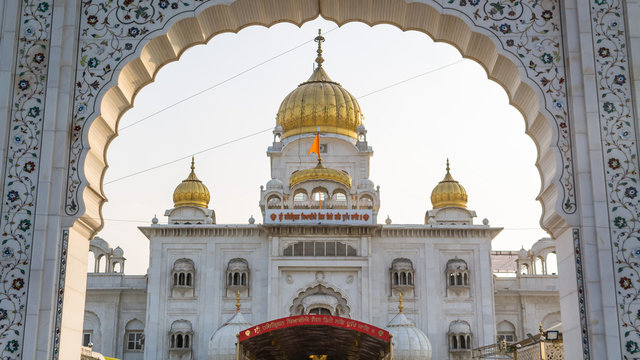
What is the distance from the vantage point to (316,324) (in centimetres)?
904

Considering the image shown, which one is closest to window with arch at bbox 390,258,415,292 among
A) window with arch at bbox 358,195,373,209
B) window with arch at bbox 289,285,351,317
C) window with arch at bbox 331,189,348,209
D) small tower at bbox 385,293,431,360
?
Result: window with arch at bbox 289,285,351,317

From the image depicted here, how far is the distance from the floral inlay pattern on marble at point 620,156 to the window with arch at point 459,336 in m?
19.0

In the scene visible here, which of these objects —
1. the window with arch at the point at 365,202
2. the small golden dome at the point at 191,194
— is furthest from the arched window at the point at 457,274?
the small golden dome at the point at 191,194

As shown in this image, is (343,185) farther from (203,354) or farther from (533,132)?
(533,132)

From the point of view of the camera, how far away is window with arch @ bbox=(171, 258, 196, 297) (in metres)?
25.0

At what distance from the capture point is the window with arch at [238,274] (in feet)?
82.2

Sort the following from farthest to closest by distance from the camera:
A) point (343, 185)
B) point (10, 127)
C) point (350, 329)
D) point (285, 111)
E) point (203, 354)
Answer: point (285, 111), point (343, 185), point (203, 354), point (350, 329), point (10, 127)

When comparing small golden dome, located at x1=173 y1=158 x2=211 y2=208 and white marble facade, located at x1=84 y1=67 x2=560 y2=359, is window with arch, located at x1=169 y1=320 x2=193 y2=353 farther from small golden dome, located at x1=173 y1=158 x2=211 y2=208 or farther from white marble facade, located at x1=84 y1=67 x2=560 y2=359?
small golden dome, located at x1=173 y1=158 x2=211 y2=208

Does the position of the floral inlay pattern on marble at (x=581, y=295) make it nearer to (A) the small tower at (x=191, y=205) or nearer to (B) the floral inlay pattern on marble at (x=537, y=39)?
(B) the floral inlay pattern on marble at (x=537, y=39)

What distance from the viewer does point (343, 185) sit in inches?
1042

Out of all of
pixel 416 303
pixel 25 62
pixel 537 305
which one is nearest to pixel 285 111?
pixel 416 303

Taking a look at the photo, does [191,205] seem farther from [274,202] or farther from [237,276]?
[237,276]

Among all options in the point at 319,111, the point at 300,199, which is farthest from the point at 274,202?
the point at 319,111

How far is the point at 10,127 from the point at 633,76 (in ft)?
17.1
